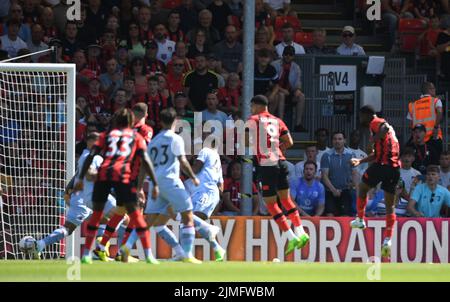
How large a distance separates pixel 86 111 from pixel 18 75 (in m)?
1.87

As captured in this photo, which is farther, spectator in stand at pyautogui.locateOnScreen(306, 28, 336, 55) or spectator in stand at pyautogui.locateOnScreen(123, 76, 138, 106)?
spectator in stand at pyautogui.locateOnScreen(306, 28, 336, 55)

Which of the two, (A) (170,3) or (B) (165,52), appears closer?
(B) (165,52)

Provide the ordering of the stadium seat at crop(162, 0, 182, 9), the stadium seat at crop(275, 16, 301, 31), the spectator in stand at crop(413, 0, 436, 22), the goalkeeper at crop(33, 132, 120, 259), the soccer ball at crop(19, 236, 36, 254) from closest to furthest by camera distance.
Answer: the goalkeeper at crop(33, 132, 120, 259), the soccer ball at crop(19, 236, 36, 254), the stadium seat at crop(162, 0, 182, 9), the stadium seat at crop(275, 16, 301, 31), the spectator in stand at crop(413, 0, 436, 22)

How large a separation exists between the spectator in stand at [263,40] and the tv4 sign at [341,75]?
3.06 ft

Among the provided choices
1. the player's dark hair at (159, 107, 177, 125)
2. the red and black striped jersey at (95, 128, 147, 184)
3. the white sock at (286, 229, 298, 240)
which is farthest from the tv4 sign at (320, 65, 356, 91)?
the red and black striped jersey at (95, 128, 147, 184)

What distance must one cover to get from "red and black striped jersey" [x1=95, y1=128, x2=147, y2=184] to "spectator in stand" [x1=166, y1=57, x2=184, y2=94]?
707 centimetres

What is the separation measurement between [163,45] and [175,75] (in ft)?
2.43

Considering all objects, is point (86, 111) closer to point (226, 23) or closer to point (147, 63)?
point (147, 63)

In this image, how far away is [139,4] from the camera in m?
23.5

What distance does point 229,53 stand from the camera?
77.0ft

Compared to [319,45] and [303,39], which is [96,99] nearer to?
[319,45]

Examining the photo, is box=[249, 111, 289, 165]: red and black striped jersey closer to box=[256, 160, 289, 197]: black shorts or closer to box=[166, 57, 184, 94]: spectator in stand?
Result: box=[256, 160, 289, 197]: black shorts

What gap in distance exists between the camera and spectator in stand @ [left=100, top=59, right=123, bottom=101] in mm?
22141


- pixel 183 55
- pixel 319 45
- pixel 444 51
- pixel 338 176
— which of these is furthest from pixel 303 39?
pixel 338 176
